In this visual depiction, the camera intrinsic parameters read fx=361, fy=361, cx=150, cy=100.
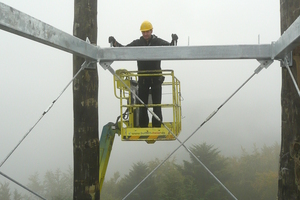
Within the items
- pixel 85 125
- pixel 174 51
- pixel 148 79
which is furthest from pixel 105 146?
pixel 174 51

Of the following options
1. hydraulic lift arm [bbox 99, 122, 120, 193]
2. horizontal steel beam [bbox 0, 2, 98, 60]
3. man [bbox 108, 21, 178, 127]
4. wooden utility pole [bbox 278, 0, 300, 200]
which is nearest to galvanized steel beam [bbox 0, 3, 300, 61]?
horizontal steel beam [bbox 0, 2, 98, 60]

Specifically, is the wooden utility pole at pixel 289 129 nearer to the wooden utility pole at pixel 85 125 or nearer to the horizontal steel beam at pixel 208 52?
the horizontal steel beam at pixel 208 52

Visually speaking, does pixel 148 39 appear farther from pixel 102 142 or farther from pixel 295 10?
pixel 295 10

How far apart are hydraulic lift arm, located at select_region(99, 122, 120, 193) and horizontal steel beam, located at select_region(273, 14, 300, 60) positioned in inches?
128

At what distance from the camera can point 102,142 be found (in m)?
6.23

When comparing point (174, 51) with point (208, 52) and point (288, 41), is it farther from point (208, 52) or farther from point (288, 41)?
point (288, 41)

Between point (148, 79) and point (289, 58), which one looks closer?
point (289, 58)

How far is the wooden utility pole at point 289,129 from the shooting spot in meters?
4.48

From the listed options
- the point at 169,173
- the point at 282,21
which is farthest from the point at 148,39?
the point at 169,173

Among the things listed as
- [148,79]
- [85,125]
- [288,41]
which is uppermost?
[148,79]

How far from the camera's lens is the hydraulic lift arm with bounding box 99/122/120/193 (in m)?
6.14

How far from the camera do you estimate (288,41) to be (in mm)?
3453

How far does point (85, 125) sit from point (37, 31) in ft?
7.27

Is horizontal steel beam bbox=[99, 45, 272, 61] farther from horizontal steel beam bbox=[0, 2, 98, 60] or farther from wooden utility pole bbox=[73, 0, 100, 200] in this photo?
wooden utility pole bbox=[73, 0, 100, 200]
